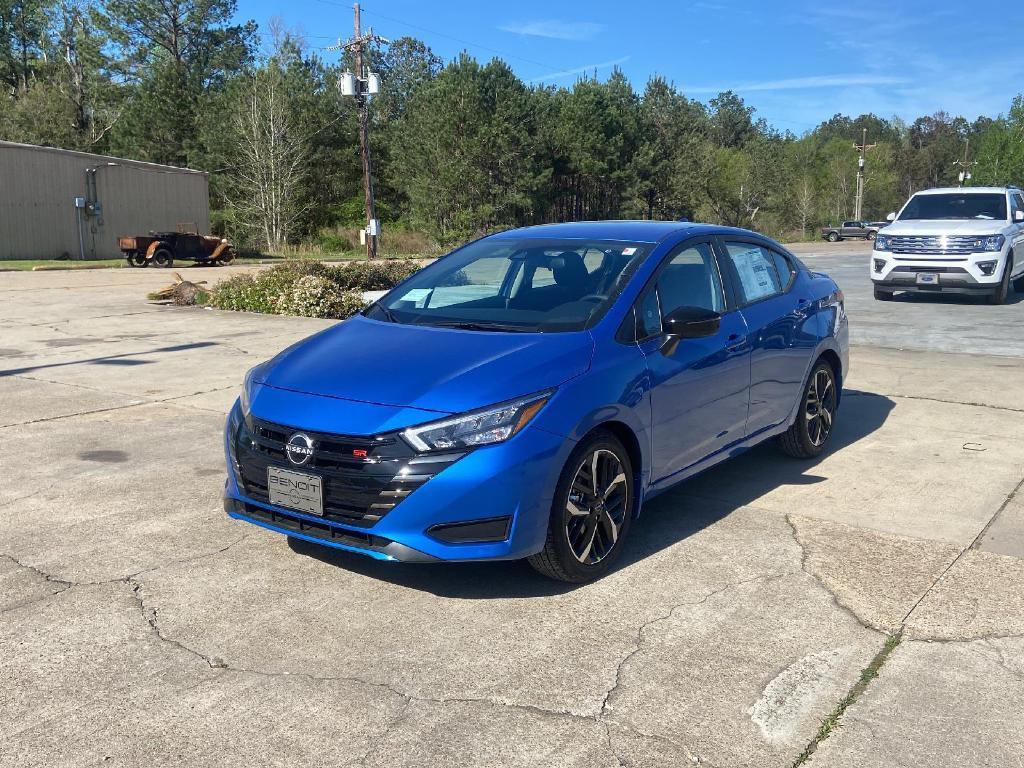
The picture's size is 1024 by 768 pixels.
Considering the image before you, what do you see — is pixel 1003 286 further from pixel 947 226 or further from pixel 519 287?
pixel 519 287

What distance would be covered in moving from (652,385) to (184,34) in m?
66.7

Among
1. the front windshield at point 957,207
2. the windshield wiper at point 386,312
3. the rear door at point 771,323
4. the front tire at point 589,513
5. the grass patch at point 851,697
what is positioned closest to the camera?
the grass patch at point 851,697

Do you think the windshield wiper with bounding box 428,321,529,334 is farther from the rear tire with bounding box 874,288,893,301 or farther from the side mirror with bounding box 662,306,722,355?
the rear tire with bounding box 874,288,893,301

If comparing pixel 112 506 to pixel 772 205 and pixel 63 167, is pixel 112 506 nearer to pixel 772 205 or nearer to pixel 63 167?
pixel 63 167

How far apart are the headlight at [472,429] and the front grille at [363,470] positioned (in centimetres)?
5

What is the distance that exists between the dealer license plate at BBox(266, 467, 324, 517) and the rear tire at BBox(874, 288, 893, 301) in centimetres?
1568

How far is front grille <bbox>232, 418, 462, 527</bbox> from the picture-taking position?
3.90m

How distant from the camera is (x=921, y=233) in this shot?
16.4 meters

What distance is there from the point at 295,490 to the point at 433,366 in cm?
80

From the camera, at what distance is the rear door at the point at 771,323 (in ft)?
18.7

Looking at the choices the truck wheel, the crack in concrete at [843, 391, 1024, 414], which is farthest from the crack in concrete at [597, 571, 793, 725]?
the truck wheel

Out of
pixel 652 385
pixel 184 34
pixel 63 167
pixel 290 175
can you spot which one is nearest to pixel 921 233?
pixel 652 385

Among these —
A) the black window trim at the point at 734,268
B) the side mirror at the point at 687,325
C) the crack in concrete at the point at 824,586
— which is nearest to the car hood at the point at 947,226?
the black window trim at the point at 734,268

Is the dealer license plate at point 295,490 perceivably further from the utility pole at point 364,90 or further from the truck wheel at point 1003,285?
the utility pole at point 364,90
